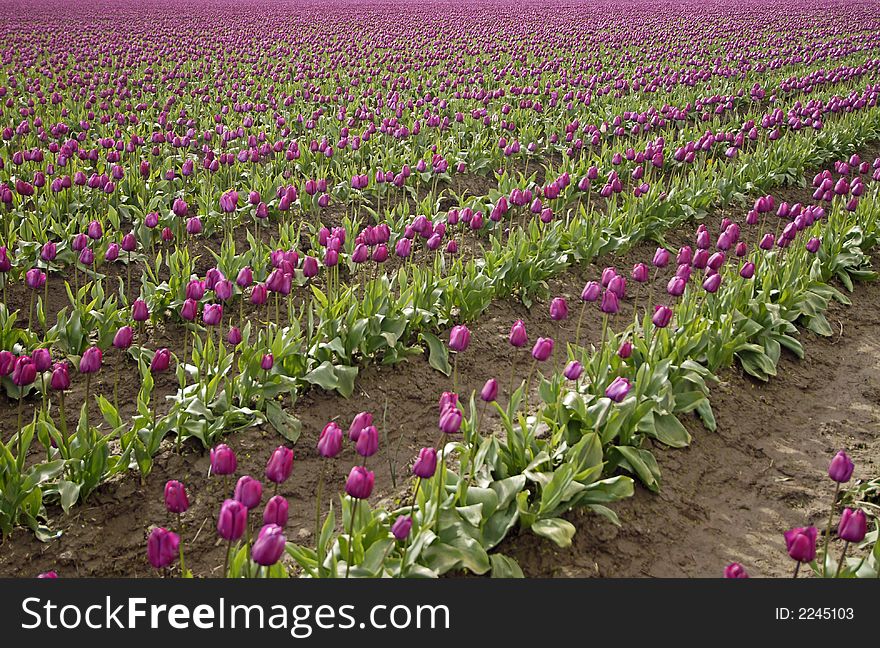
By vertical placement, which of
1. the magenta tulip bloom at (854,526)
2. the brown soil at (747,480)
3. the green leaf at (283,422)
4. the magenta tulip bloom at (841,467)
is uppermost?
the magenta tulip bloom at (841,467)

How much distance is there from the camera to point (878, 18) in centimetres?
2888

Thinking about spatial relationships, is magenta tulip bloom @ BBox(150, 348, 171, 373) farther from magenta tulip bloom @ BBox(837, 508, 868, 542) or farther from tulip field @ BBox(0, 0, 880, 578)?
magenta tulip bloom @ BBox(837, 508, 868, 542)

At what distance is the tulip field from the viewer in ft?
11.5

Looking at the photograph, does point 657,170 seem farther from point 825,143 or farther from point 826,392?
point 826,392

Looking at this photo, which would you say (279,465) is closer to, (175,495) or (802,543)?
(175,495)

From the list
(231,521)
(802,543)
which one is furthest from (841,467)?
(231,521)

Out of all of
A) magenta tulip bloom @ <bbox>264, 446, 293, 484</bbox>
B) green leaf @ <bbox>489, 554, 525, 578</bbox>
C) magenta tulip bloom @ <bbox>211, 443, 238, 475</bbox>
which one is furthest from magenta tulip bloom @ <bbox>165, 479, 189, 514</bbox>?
green leaf @ <bbox>489, 554, 525, 578</bbox>

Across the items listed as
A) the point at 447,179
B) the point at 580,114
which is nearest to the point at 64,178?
the point at 447,179

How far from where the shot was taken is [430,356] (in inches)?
214

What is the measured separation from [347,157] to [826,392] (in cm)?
656

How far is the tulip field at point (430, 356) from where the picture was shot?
3.49 m

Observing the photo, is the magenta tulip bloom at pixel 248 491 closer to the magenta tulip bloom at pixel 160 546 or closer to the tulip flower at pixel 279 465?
the tulip flower at pixel 279 465

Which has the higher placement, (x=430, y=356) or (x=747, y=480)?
(x=430, y=356)

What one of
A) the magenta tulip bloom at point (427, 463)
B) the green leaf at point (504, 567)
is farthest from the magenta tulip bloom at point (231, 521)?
the green leaf at point (504, 567)
